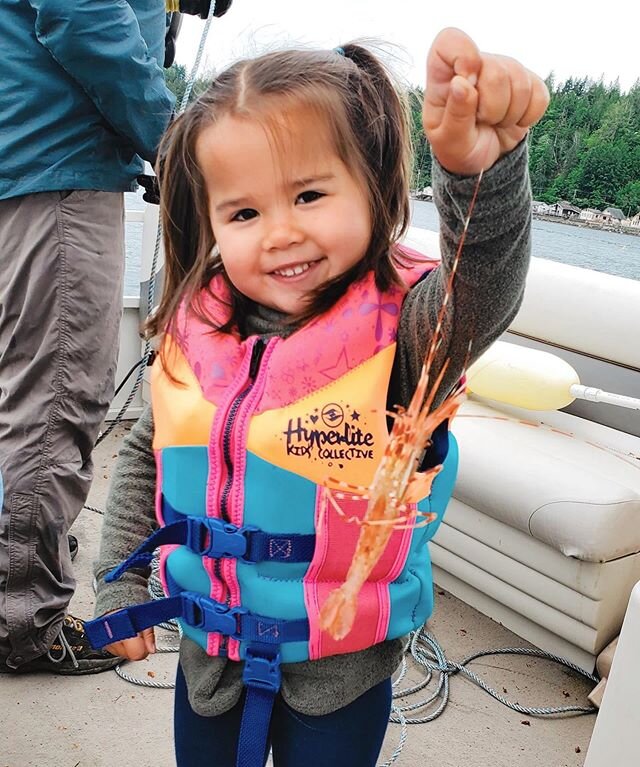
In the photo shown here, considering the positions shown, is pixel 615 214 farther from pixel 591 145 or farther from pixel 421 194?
pixel 421 194

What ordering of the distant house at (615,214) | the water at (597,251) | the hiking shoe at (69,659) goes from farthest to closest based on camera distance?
the water at (597,251) → the distant house at (615,214) → the hiking shoe at (69,659)

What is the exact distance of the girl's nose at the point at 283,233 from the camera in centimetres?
100

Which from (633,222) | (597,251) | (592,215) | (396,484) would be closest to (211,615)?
(396,484)

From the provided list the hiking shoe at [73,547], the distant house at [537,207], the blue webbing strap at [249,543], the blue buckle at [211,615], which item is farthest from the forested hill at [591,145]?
the hiking shoe at [73,547]

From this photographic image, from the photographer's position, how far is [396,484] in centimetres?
93

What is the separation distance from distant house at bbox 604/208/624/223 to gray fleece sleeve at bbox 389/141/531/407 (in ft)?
5.72

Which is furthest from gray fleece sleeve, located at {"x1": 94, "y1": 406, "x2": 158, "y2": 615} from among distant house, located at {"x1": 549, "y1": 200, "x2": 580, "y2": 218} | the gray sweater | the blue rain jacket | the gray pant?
distant house, located at {"x1": 549, "y1": 200, "x2": 580, "y2": 218}

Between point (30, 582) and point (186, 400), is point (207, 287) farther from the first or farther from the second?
point (30, 582)

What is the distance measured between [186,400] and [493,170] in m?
0.55

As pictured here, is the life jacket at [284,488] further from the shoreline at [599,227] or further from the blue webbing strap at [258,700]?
the shoreline at [599,227]

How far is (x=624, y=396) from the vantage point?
106 inches

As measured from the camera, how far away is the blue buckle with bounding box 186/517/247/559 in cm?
108

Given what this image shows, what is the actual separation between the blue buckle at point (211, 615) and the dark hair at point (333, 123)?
0.40 metres

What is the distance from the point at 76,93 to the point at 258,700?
1471mm
